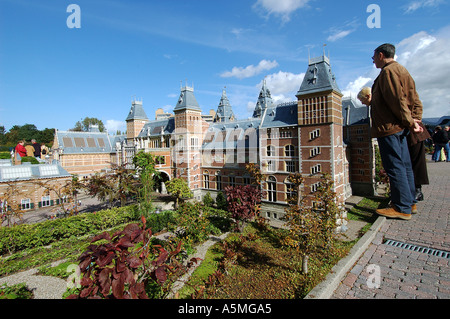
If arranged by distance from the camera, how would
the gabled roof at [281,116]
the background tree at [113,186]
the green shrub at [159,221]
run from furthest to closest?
1. the gabled roof at [281,116]
2. the background tree at [113,186]
3. the green shrub at [159,221]

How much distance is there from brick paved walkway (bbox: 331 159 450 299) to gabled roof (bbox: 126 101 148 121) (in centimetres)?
4275

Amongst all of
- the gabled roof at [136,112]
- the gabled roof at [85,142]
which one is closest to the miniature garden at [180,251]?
the gabled roof at [136,112]

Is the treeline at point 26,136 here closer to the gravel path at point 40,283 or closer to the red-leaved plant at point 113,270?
the gravel path at point 40,283

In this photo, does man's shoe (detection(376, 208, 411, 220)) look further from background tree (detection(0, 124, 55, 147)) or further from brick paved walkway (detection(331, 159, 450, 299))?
background tree (detection(0, 124, 55, 147))

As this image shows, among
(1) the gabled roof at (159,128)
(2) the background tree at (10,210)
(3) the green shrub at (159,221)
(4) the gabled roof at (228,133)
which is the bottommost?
(3) the green shrub at (159,221)

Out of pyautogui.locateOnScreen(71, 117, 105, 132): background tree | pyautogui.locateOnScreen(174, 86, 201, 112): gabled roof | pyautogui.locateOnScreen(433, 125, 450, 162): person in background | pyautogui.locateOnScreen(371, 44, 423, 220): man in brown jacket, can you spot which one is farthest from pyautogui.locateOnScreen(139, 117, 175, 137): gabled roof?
pyautogui.locateOnScreen(71, 117, 105, 132): background tree

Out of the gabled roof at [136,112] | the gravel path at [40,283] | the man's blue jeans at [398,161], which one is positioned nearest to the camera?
the man's blue jeans at [398,161]

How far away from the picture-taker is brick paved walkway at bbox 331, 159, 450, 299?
11.7 ft

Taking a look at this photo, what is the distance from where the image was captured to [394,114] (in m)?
4.70

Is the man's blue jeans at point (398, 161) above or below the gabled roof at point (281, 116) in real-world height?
below

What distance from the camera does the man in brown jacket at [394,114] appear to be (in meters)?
4.48

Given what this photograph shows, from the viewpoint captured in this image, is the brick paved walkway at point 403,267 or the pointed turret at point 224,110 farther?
the pointed turret at point 224,110

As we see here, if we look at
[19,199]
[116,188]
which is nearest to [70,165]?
[19,199]

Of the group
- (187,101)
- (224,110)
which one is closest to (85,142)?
(187,101)
